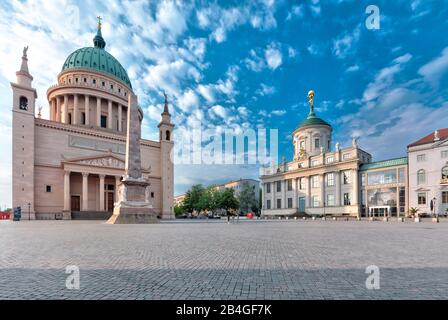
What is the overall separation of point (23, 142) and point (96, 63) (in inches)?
1320

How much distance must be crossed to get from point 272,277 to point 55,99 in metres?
75.4

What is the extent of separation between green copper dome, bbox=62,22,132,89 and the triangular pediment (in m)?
28.9

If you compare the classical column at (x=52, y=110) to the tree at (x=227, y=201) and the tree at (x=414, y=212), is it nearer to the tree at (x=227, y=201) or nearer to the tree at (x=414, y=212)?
the tree at (x=227, y=201)

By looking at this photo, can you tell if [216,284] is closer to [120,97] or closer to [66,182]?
[66,182]

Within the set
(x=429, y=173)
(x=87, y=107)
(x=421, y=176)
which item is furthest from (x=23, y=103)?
(x=429, y=173)

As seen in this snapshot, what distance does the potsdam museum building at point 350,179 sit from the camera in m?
47.7

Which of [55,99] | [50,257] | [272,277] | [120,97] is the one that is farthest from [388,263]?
[55,99]

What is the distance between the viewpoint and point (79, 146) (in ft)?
171

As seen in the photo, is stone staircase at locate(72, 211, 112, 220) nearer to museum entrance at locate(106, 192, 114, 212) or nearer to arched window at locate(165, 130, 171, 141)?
museum entrance at locate(106, 192, 114, 212)

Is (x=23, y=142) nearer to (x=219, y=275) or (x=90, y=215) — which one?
(x=90, y=215)

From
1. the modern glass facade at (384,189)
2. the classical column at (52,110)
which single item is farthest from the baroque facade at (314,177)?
the classical column at (52,110)

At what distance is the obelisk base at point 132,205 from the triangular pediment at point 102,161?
27776 millimetres

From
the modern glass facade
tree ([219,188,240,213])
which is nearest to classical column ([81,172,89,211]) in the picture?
tree ([219,188,240,213])

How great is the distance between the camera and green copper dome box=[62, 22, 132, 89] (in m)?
67.0
